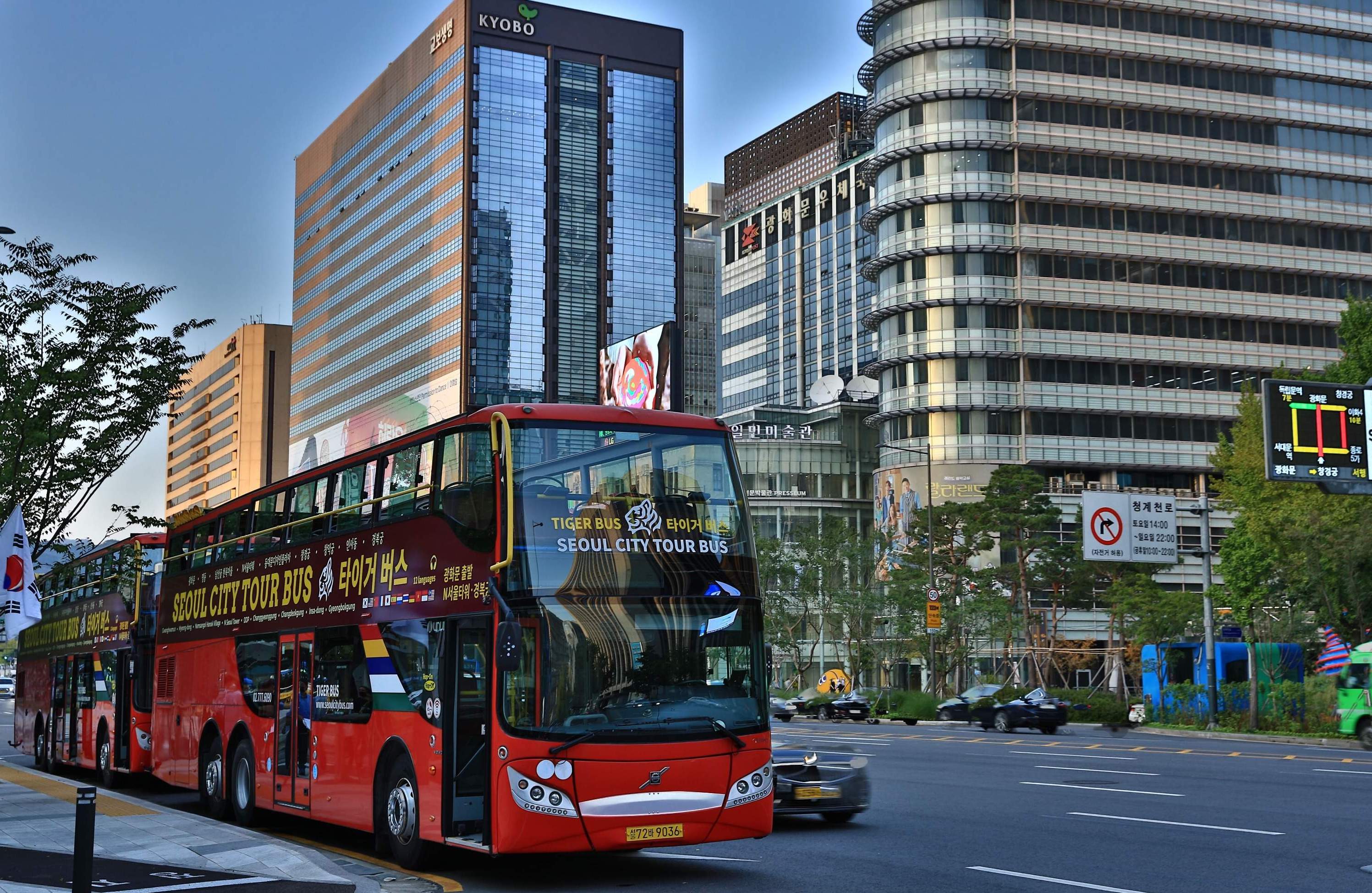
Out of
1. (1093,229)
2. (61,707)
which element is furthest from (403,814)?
(1093,229)

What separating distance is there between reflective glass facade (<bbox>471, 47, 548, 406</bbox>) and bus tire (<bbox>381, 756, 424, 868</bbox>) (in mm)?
116098

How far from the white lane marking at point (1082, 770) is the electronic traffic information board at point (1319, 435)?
9328mm

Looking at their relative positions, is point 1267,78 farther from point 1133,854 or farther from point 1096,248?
Answer: point 1133,854

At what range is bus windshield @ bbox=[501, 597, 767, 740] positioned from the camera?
1280 cm

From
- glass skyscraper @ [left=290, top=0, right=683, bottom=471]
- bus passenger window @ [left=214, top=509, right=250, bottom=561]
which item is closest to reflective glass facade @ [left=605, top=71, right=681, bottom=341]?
glass skyscraper @ [left=290, top=0, right=683, bottom=471]

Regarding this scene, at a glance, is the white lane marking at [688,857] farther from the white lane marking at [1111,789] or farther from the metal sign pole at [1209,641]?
the metal sign pole at [1209,641]

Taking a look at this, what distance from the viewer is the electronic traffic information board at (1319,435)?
108ft

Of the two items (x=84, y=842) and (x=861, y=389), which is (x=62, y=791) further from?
(x=861, y=389)

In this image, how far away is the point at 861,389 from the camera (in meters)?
117

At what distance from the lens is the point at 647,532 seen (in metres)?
13.3

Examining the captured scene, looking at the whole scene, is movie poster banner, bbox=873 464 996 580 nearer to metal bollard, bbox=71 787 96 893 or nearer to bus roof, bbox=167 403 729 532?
bus roof, bbox=167 403 729 532

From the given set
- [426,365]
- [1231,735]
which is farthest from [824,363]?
[1231,735]

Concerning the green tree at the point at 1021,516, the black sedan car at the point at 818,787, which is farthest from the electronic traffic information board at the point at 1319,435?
the green tree at the point at 1021,516

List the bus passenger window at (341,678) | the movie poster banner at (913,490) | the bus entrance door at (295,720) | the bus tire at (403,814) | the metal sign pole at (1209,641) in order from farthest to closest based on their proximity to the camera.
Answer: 1. the movie poster banner at (913,490)
2. the metal sign pole at (1209,641)
3. the bus entrance door at (295,720)
4. the bus passenger window at (341,678)
5. the bus tire at (403,814)
